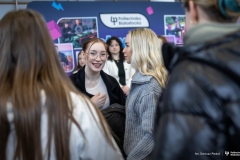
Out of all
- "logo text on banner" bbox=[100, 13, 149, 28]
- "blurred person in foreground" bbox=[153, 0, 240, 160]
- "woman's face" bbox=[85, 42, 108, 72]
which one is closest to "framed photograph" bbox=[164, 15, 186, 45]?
"logo text on banner" bbox=[100, 13, 149, 28]

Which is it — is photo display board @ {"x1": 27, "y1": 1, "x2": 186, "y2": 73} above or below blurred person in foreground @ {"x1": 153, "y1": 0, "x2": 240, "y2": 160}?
above

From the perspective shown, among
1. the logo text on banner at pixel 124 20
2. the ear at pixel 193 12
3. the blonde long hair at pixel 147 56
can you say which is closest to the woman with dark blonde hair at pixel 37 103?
the ear at pixel 193 12

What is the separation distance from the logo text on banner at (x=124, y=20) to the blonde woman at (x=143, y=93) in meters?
3.66

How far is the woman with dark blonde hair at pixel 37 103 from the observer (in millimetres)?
1065

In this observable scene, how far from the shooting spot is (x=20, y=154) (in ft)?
3.58

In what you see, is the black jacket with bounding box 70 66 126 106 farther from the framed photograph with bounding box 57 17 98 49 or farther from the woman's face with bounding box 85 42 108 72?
the framed photograph with bounding box 57 17 98 49

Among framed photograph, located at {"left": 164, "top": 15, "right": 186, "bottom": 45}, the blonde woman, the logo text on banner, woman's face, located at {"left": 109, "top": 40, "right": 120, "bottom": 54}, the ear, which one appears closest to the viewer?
the ear

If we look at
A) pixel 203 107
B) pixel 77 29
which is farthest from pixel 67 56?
pixel 203 107

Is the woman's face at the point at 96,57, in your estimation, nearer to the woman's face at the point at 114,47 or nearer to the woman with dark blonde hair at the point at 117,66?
the woman with dark blonde hair at the point at 117,66

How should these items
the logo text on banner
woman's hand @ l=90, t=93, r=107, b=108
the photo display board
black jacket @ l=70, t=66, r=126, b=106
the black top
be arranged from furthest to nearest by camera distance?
the logo text on banner → the photo display board → the black top → black jacket @ l=70, t=66, r=126, b=106 → woman's hand @ l=90, t=93, r=107, b=108

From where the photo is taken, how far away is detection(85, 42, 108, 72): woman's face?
266 cm

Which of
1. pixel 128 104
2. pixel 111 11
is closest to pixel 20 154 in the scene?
pixel 128 104

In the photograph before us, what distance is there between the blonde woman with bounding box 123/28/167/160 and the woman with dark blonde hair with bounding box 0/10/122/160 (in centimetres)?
84

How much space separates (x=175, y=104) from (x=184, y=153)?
13 cm
